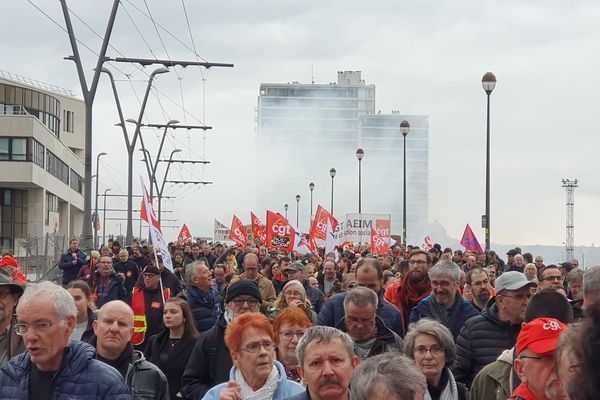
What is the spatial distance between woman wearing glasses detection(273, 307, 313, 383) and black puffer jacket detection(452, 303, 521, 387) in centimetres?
128

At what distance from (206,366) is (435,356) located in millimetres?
2226

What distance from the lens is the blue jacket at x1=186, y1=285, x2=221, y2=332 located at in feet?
36.1

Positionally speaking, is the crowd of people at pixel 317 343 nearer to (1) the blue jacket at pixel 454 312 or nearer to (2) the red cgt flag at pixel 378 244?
(1) the blue jacket at pixel 454 312

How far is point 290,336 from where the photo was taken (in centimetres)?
689

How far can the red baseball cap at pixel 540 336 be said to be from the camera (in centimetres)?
468

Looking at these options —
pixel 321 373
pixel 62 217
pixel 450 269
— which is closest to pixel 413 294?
pixel 450 269

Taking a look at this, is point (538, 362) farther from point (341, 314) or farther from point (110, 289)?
point (110, 289)

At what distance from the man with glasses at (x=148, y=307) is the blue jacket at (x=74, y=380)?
6037 mm

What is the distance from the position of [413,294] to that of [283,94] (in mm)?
189076

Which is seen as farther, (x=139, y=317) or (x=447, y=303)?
(x=139, y=317)

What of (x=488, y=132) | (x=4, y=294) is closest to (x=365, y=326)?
(x=4, y=294)

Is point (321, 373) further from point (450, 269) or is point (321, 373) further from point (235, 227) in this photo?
point (235, 227)

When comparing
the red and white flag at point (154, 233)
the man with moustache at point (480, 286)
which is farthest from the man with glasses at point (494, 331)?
the red and white flag at point (154, 233)

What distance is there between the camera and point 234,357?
237 inches
